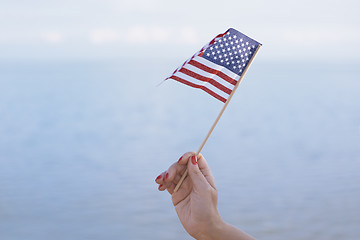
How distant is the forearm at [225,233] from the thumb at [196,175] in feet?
0.35

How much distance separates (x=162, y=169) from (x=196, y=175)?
4780 mm

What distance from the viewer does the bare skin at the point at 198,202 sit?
1120 millimetres

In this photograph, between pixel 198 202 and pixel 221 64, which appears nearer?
pixel 198 202

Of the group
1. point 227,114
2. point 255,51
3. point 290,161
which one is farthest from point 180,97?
point 255,51

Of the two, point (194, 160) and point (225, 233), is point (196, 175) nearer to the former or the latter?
point (194, 160)

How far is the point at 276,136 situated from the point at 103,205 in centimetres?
408

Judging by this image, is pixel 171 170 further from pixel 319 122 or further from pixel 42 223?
pixel 319 122

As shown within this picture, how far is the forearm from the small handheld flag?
0.46 m

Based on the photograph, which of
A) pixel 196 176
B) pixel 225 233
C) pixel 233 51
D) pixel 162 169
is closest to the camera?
pixel 225 233

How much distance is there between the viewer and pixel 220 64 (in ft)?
5.14

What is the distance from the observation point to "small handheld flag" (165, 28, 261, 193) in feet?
4.89

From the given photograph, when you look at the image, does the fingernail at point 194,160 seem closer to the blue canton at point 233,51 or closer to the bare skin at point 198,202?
the bare skin at point 198,202

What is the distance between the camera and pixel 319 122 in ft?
32.1

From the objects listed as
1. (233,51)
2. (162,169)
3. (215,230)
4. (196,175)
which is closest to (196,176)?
(196,175)
